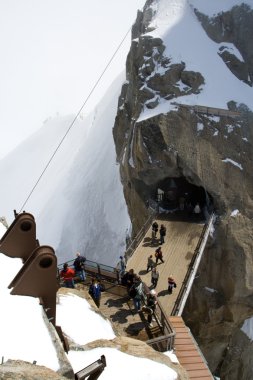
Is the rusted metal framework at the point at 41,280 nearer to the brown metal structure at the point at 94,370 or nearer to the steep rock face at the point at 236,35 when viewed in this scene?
the brown metal structure at the point at 94,370

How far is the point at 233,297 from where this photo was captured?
28188 millimetres

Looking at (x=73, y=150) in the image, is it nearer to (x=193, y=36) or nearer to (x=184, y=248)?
(x=193, y=36)

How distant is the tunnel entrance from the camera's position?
29375mm

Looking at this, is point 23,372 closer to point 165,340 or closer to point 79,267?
point 165,340

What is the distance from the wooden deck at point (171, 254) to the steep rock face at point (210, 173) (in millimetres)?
2381

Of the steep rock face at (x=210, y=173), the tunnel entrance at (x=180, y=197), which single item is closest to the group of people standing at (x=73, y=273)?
the tunnel entrance at (x=180, y=197)

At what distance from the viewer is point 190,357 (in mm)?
13773

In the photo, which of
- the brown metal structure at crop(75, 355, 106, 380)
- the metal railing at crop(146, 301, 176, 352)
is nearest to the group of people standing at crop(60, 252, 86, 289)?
the metal railing at crop(146, 301, 176, 352)

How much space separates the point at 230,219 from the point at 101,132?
307 feet

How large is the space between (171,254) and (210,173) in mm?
7357

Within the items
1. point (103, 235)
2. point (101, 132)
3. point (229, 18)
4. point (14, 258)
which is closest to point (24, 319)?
point (14, 258)

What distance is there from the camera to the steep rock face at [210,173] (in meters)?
27.7

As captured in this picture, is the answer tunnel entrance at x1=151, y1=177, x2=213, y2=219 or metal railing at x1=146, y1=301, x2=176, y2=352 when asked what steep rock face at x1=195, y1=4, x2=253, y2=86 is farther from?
metal railing at x1=146, y1=301, x2=176, y2=352

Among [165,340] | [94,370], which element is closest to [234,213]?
[165,340]
